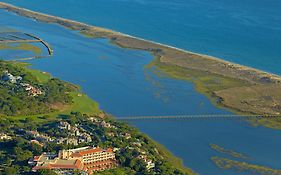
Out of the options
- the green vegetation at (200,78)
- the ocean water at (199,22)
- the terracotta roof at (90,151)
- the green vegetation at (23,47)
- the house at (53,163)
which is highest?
the ocean water at (199,22)

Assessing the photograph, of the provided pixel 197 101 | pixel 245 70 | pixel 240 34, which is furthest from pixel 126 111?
pixel 240 34

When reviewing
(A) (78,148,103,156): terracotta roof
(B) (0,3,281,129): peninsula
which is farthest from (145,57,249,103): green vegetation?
(A) (78,148,103,156): terracotta roof

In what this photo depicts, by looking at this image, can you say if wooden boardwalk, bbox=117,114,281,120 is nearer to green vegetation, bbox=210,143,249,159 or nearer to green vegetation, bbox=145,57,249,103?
green vegetation, bbox=145,57,249,103

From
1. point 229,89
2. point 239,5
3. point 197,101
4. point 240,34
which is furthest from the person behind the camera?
point 239,5

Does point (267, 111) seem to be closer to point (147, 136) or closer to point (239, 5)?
point (147, 136)

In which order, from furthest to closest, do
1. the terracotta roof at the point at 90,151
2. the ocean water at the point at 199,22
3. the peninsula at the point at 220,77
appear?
the ocean water at the point at 199,22 → the peninsula at the point at 220,77 → the terracotta roof at the point at 90,151

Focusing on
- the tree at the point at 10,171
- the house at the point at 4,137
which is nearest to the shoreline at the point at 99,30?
the house at the point at 4,137

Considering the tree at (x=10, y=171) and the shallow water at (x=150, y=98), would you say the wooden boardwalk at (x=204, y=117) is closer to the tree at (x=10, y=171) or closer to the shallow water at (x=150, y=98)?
the shallow water at (x=150, y=98)
